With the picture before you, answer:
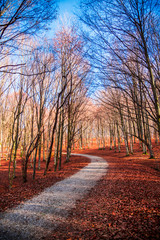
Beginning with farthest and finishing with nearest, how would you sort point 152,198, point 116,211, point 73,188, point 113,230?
point 73,188 < point 152,198 < point 116,211 < point 113,230

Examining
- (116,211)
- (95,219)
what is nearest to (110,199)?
(116,211)

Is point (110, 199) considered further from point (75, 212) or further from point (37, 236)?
point (37, 236)

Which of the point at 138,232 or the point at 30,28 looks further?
the point at 30,28

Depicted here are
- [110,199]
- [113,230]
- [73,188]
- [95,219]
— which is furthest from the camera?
[73,188]

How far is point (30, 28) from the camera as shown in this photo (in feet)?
9.10

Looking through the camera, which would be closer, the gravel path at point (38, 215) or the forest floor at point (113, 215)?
the forest floor at point (113, 215)

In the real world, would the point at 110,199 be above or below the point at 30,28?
below

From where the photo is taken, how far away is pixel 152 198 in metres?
3.84

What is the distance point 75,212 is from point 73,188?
205cm

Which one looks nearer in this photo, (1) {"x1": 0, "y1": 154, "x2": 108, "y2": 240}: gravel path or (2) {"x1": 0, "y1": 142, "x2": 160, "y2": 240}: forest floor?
(2) {"x1": 0, "y1": 142, "x2": 160, "y2": 240}: forest floor

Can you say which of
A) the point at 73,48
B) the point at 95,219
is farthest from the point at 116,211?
the point at 73,48

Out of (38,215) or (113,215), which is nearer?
(113,215)

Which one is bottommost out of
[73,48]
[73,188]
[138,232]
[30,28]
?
[73,188]

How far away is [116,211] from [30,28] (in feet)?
16.1
